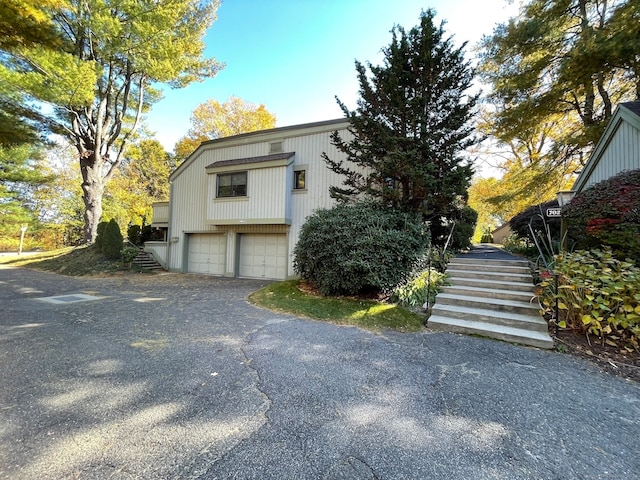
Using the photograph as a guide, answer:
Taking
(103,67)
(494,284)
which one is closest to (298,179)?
(494,284)

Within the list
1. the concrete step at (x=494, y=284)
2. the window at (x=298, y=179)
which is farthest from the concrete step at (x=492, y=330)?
the window at (x=298, y=179)

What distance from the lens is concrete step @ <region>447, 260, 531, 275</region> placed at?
6.25 m

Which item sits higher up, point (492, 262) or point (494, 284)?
point (492, 262)

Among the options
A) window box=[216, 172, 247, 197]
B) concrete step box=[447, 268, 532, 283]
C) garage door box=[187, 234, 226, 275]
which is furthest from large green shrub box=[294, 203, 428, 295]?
garage door box=[187, 234, 226, 275]

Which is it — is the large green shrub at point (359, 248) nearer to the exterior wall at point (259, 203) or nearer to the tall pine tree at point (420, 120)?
the tall pine tree at point (420, 120)

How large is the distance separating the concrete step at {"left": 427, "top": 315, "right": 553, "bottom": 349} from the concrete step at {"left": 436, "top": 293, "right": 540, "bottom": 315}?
51cm

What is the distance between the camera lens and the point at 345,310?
5.81 meters

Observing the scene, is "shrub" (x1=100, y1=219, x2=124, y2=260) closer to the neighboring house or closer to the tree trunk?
the tree trunk

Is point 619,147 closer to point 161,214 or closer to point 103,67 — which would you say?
point 161,214

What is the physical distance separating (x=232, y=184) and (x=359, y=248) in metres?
7.71

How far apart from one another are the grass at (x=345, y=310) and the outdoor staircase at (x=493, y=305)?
0.50 metres

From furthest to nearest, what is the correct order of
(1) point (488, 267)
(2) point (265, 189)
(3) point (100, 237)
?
(3) point (100, 237) → (2) point (265, 189) → (1) point (488, 267)

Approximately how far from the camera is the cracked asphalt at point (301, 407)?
6.10 ft

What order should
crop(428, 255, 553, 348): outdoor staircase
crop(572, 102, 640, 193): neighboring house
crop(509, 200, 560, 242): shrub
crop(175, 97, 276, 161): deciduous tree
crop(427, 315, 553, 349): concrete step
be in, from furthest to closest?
1. crop(175, 97, 276, 161): deciduous tree
2. crop(509, 200, 560, 242): shrub
3. crop(572, 102, 640, 193): neighboring house
4. crop(428, 255, 553, 348): outdoor staircase
5. crop(427, 315, 553, 349): concrete step
